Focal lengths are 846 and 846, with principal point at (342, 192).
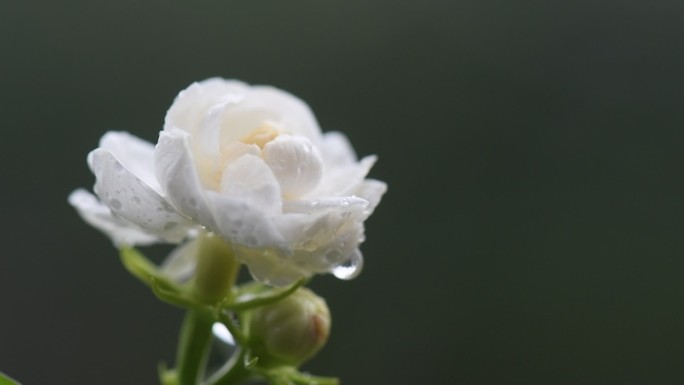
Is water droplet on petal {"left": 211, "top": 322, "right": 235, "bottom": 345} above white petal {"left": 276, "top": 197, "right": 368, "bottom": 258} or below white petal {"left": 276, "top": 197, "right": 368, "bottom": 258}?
below

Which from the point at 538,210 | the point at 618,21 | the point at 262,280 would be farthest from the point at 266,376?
the point at 618,21

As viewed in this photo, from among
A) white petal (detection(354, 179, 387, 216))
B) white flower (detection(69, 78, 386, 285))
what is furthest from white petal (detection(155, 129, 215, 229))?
white petal (detection(354, 179, 387, 216))

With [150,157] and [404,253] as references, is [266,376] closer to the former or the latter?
[150,157]

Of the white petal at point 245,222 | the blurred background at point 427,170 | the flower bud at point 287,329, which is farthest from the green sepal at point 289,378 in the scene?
the blurred background at point 427,170

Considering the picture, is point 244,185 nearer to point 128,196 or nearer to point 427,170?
point 128,196

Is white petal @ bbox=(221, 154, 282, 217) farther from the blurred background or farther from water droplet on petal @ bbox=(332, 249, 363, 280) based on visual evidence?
the blurred background

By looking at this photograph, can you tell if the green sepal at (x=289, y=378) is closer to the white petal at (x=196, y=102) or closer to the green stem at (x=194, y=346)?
the green stem at (x=194, y=346)
